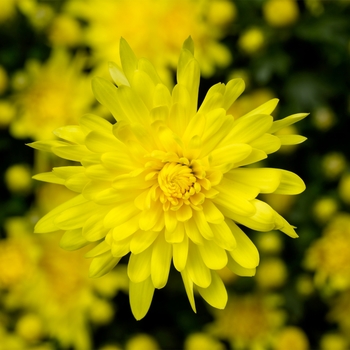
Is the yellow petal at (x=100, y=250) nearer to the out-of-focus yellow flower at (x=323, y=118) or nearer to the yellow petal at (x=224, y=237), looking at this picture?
the yellow petal at (x=224, y=237)

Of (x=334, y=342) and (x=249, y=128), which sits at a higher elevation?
(x=249, y=128)

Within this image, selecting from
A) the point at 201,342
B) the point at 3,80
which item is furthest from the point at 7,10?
the point at 201,342

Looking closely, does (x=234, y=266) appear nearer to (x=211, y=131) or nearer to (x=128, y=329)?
(x=211, y=131)

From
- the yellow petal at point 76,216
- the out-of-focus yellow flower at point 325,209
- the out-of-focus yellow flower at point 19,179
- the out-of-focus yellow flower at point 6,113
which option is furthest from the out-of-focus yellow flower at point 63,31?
the out-of-focus yellow flower at point 325,209

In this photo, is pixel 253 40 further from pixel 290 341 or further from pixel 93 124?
pixel 290 341

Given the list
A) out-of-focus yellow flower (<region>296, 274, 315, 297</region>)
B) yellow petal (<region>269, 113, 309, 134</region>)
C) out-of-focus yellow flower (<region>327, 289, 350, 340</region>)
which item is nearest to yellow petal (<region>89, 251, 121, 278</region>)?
yellow petal (<region>269, 113, 309, 134</region>)

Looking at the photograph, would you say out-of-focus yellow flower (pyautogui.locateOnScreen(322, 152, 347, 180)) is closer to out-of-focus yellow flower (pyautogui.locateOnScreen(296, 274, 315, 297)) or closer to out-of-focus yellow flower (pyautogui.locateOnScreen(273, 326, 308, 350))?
out-of-focus yellow flower (pyautogui.locateOnScreen(296, 274, 315, 297))

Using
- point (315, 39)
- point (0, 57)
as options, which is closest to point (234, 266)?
point (315, 39)
